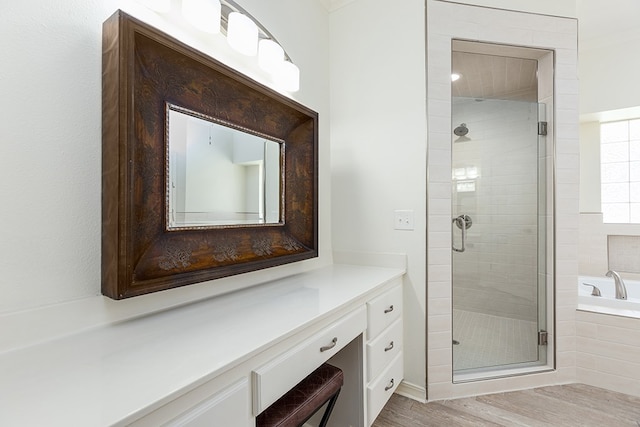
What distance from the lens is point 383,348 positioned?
1.46 meters

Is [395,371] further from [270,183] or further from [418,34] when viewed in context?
[418,34]

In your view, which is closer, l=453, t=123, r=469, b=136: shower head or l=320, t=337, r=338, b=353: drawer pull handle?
l=320, t=337, r=338, b=353: drawer pull handle

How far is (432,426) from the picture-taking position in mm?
1510

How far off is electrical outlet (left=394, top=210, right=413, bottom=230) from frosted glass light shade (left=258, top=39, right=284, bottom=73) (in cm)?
106

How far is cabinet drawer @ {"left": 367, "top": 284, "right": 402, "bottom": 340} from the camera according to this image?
1.35m

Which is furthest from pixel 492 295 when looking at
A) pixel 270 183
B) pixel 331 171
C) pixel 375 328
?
pixel 270 183

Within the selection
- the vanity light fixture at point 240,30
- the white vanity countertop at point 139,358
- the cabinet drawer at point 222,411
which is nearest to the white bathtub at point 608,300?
the white vanity countertop at point 139,358

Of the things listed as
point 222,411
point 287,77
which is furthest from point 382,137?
point 222,411

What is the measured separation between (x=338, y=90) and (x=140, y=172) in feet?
4.90

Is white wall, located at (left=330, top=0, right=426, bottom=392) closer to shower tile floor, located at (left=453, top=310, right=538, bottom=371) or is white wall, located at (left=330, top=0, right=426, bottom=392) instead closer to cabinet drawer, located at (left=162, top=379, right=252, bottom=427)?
shower tile floor, located at (left=453, top=310, right=538, bottom=371)

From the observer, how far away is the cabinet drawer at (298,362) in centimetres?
77

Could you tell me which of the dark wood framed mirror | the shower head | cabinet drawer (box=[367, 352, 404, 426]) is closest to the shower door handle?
the shower head

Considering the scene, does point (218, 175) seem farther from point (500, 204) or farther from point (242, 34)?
point (500, 204)

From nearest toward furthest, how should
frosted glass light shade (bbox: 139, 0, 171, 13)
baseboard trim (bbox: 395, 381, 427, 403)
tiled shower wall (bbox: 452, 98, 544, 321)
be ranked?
frosted glass light shade (bbox: 139, 0, 171, 13), baseboard trim (bbox: 395, 381, 427, 403), tiled shower wall (bbox: 452, 98, 544, 321)
